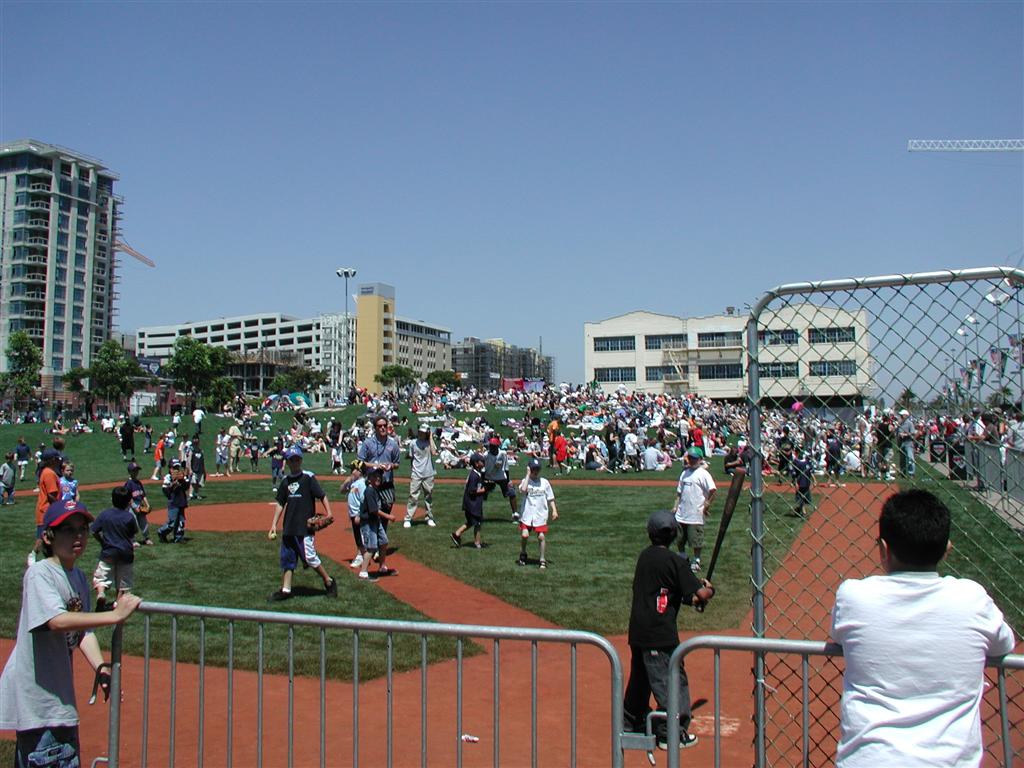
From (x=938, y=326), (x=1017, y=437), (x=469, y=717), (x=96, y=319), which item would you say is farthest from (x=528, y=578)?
(x=96, y=319)

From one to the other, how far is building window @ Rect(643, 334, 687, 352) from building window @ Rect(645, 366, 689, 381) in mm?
2319

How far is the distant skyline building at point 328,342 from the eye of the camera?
140000 mm

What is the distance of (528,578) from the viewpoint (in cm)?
1199

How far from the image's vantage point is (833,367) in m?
4.21

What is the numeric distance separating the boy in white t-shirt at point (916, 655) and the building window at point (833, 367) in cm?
145

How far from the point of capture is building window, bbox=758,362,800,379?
4.38 m

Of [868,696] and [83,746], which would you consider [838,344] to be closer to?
[868,696]

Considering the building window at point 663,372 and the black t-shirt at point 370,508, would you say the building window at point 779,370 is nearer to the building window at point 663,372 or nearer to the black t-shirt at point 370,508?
the black t-shirt at point 370,508

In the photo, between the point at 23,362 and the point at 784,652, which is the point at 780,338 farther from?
the point at 23,362

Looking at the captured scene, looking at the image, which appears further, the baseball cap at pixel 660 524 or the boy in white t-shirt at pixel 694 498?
the boy in white t-shirt at pixel 694 498

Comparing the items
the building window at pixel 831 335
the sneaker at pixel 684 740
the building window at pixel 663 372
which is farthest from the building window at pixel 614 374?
the building window at pixel 831 335

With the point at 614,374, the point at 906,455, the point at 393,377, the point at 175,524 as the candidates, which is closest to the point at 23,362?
the point at 614,374

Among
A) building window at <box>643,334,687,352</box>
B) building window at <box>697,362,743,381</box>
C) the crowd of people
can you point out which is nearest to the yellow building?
building window at <box>643,334,687,352</box>

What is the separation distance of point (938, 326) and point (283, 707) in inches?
220
